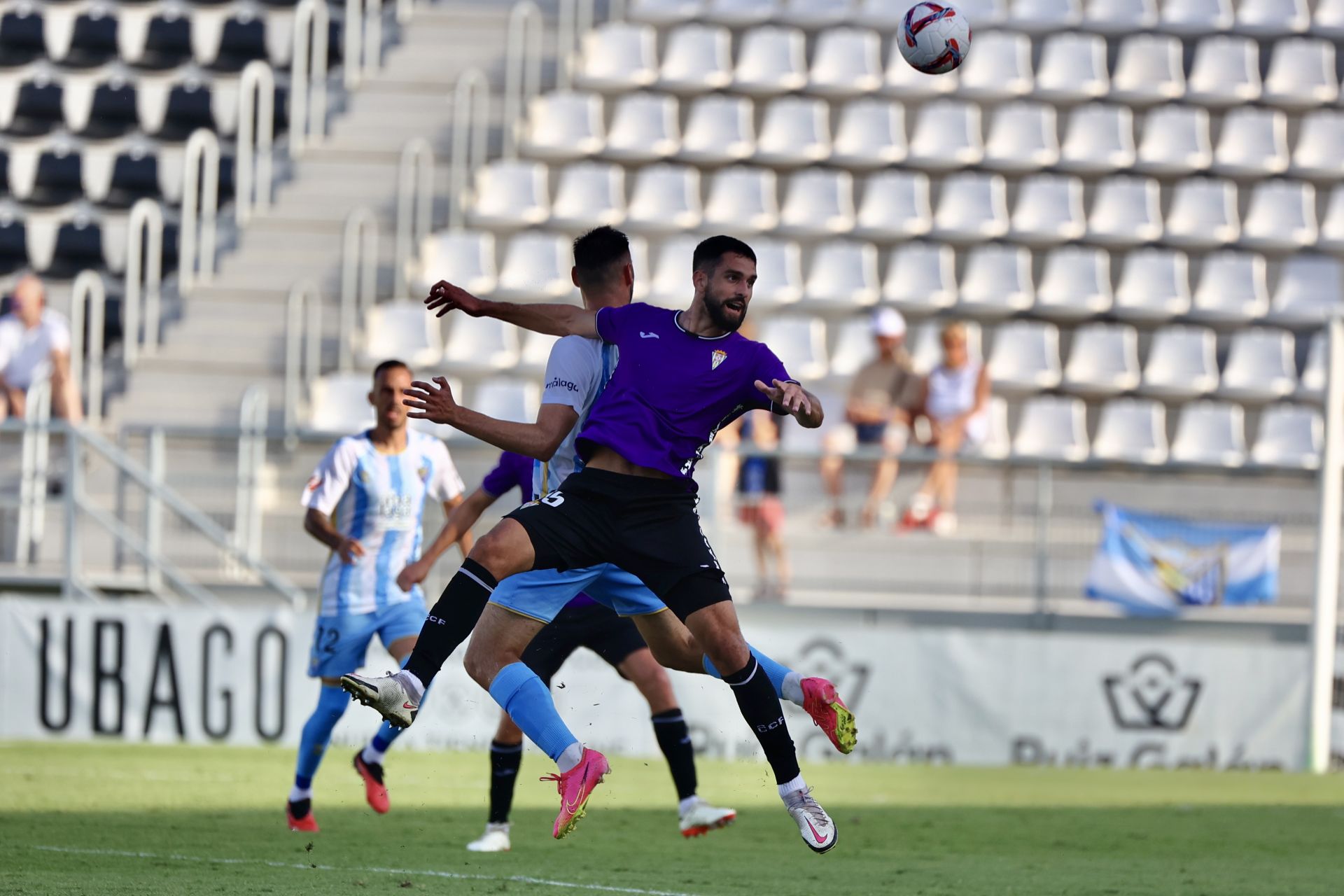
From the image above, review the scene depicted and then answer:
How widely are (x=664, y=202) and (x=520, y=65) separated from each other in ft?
9.53

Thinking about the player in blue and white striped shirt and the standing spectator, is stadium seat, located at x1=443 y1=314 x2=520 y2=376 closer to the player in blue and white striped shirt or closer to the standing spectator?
the standing spectator

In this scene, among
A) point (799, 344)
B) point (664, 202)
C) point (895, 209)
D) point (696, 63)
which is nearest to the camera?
point (799, 344)

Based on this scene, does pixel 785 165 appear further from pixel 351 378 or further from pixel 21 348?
pixel 21 348

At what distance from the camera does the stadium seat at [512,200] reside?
1817 cm

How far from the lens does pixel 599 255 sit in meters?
7.29

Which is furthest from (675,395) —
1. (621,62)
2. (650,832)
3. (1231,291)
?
(621,62)

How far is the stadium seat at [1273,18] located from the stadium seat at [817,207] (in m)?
4.82

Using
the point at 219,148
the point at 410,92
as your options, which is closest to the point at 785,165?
the point at 410,92

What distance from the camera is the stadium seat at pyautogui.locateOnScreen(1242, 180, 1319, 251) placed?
18.2 meters

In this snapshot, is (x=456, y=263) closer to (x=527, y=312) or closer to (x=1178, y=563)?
(x=1178, y=563)

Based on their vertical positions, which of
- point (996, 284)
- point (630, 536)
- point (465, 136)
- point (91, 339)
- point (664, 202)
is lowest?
point (630, 536)

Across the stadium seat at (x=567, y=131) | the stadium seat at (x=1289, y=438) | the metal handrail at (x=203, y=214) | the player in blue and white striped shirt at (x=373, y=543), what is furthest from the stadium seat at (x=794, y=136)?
the player in blue and white striped shirt at (x=373, y=543)

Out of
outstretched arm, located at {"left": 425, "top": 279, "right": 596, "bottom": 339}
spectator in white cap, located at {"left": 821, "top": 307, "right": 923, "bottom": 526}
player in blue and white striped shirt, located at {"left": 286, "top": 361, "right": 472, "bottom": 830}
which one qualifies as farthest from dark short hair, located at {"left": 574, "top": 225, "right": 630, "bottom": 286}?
spectator in white cap, located at {"left": 821, "top": 307, "right": 923, "bottom": 526}

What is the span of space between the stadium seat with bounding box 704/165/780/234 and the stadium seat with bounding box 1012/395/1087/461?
335 centimetres
